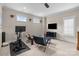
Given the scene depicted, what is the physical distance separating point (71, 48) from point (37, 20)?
3.92 feet

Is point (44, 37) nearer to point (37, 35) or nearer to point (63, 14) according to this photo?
point (37, 35)

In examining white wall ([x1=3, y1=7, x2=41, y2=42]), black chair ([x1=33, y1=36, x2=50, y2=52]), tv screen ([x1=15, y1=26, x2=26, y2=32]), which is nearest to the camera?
white wall ([x1=3, y1=7, x2=41, y2=42])

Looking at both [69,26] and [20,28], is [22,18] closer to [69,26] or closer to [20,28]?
[20,28]

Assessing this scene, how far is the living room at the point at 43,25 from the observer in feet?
6.65

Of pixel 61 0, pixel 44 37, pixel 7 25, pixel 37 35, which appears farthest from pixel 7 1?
pixel 44 37

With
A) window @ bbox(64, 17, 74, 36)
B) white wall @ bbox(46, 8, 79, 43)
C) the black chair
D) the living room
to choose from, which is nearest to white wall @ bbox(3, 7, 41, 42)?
the living room

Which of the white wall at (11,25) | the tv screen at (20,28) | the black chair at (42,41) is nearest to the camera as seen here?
the white wall at (11,25)

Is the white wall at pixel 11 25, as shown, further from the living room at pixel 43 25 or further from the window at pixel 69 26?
the window at pixel 69 26

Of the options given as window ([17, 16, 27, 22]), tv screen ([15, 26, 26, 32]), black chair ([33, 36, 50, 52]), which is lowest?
black chair ([33, 36, 50, 52])

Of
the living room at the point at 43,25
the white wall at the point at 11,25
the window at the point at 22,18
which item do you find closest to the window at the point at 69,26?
the living room at the point at 43,25

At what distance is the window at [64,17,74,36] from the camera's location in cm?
215

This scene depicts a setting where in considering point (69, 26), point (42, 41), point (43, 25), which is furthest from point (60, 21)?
point (42, 41)

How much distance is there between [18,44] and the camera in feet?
7.57

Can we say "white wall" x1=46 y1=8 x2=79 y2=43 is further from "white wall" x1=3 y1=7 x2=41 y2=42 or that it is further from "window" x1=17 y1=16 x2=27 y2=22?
"window" x1=17 y1=16 x2=27 y2=22
